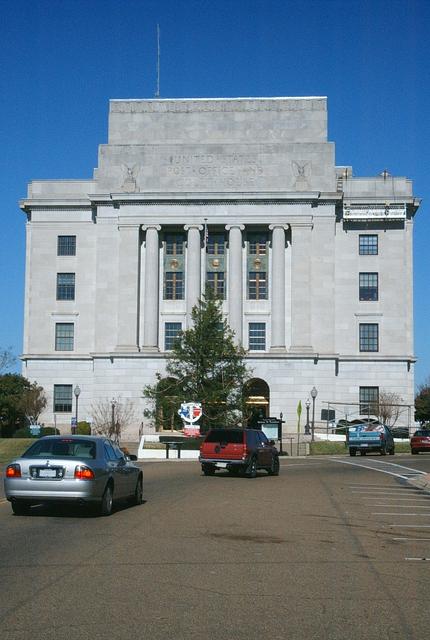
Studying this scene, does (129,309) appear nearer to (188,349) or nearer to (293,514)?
(188,349)

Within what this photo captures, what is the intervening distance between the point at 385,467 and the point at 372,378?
38643 mm

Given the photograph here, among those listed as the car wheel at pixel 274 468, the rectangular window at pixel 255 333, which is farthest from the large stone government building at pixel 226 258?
the car wheel at pixel 274 468

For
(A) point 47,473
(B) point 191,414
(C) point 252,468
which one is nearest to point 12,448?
(B) point 191,414

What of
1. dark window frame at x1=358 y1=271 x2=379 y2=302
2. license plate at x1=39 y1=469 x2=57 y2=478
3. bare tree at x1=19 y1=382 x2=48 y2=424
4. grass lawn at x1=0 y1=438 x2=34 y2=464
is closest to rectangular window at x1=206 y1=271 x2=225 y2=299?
dark window frame at x1=358 y1=271 x2=379 y2=302

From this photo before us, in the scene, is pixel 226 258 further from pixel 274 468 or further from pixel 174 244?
pixel 274 468

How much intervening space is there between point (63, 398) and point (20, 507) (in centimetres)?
6181

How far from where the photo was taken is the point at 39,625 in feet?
28.5

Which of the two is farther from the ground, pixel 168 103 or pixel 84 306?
pixel 168 103

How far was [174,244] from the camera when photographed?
8044 centimetres

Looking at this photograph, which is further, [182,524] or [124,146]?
[124,146]

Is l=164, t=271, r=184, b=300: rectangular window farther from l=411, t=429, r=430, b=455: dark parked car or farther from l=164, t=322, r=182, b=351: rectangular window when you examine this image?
l=411, t=429, r=430, b=455: dark parked car

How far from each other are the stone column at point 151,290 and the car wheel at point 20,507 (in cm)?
5794

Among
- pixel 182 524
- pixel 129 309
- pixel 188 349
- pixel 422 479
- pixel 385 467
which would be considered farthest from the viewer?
pixel 129 309

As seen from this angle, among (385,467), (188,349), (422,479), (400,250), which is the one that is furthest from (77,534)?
(400,250)
